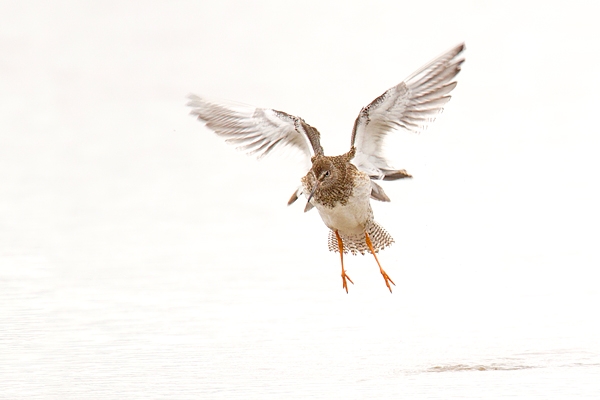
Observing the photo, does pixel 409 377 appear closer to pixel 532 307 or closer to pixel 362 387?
pixel 362 387

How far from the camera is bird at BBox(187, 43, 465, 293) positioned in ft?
29.4

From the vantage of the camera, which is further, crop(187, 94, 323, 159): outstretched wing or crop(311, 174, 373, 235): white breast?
crop(187, 94, 323, 159): outstretched wing

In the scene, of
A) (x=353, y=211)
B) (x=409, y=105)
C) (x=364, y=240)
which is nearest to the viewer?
(x=409, y=105)

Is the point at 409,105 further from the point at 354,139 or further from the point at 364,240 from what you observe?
the point at 364,240

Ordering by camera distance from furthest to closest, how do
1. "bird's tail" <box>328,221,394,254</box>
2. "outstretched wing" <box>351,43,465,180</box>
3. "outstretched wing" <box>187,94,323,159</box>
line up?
"bird's tail" <box>328,221,394,254</box>
"outstretched wing" <box>187,94,323,159</box>
"outstretched wing" <box>351,43,465,180</box>

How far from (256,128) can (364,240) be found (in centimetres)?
121

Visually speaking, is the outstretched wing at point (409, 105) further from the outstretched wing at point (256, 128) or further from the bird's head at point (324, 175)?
the outstretched wing at point (256, 128)

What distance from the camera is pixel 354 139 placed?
9406 mm

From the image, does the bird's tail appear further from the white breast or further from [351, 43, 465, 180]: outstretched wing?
[351, 43, 465, 180]: outstretched wing

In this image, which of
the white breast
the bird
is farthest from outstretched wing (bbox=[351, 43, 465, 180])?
the white breast

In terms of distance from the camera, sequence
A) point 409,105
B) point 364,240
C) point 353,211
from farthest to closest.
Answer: point 364,240
point 353,211
point 409,105

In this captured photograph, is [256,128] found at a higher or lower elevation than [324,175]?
higher

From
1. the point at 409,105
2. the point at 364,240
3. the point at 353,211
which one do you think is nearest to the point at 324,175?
the point at 353,211

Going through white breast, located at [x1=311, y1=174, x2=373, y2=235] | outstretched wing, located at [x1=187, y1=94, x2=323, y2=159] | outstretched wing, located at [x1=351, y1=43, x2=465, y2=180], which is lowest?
white breast, located at [x1=311, y1=174, x2=373, y2=235]
